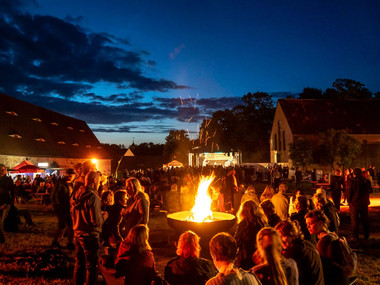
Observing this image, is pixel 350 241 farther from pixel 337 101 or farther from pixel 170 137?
pixel 170 137

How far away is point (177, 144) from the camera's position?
323 feet

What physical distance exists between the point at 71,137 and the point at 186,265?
4294cm

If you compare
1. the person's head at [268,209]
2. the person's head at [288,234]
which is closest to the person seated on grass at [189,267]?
the person's head at [288,234]

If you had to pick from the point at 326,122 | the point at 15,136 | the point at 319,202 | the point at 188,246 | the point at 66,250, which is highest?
the point at 326,122

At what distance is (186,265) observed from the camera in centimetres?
352

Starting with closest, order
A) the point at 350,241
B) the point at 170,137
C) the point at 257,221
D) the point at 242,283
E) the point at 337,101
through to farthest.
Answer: the point at 242,283 < the point at 257,221 < the point at 350,241 < the point at 337,101 < the point at 170,137

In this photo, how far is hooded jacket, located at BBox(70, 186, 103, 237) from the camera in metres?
4.95

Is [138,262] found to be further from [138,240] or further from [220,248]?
[220,248]

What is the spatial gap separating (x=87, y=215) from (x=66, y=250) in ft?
11.6

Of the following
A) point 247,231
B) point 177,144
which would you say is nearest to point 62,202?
point 247,231

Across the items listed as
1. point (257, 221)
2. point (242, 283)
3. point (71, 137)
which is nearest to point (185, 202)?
point (257, 221)

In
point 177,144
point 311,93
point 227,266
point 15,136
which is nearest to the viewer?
point 227,266

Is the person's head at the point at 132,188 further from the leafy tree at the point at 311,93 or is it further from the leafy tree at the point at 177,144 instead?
the leafy tree at the point at 177,144

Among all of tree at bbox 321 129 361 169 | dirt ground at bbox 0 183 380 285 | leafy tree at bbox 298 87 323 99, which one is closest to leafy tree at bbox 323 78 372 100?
leafy tree at bbox 298 87 323 99
